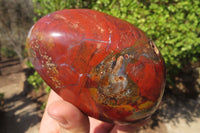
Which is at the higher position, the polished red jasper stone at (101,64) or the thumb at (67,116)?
the polished red jasper stone at (101,64)

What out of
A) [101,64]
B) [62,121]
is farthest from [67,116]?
[101,64]

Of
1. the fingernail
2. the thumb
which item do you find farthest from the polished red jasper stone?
the fingernail

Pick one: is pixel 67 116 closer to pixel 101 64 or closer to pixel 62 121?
pixel 62 121

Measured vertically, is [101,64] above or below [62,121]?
above

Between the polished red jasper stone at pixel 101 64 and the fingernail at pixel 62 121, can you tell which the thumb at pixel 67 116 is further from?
the polished red jasper stone at pixel 101 64

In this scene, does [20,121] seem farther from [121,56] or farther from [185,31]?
[185,31]

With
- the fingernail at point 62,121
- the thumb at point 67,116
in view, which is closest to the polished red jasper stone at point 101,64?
the thumb at point 67,116
